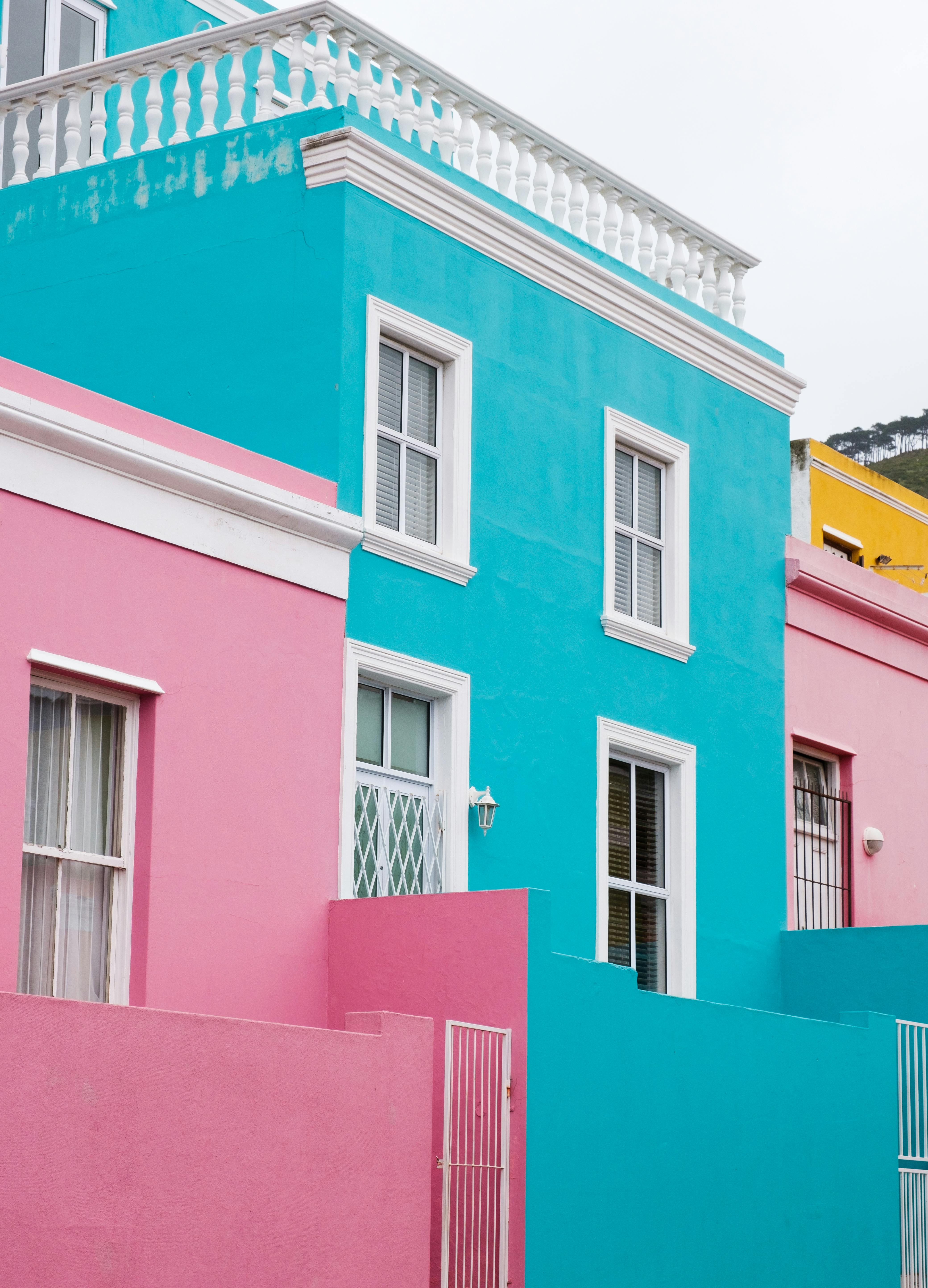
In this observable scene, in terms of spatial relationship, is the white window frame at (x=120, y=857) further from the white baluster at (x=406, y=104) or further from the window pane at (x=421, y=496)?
the white baluster at (x=406, y=104)

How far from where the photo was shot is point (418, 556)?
1270cm

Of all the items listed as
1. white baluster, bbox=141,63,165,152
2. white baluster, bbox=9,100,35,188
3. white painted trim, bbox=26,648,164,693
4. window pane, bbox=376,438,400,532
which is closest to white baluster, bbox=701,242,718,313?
window pane, bbox=376,438,400,532

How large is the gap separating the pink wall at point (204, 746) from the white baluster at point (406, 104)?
135 inches

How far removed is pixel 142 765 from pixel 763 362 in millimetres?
7312

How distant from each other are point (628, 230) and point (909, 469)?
38.6m

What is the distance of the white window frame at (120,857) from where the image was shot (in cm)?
1054

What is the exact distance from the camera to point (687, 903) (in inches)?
573

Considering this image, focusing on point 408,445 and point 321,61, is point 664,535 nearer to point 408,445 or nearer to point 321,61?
point 408,445

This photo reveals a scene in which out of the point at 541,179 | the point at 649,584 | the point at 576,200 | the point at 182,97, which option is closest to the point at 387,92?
the point at 182,97

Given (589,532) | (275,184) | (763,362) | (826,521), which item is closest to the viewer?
(275,184)

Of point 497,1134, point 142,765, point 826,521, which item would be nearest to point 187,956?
point 142,765

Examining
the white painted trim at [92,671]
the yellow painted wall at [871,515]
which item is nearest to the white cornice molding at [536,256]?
the white painted trim at [92,671]

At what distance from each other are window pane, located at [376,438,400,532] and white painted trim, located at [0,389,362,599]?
0.61 meters

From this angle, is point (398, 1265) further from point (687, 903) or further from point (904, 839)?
point (904, 839)
